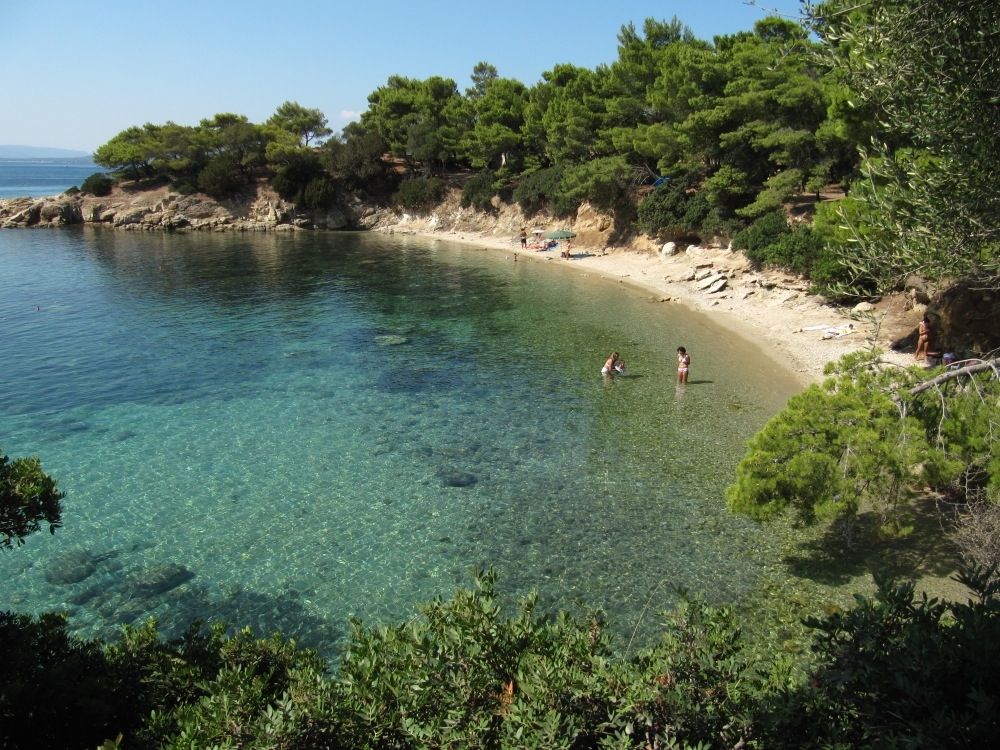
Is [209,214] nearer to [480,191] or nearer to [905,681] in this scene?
[480,191]

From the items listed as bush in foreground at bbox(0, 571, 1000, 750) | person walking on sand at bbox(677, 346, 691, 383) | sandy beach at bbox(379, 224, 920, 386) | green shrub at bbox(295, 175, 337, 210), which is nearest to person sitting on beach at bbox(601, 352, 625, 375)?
person walking on sand at bbox(677, 346, 691, 383)

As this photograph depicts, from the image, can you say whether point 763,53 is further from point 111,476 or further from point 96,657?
point 96,657

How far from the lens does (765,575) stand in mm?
13898

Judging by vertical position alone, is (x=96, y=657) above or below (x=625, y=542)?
above

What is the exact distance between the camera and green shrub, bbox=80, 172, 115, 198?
262 feet

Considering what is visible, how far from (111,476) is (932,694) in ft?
65.0

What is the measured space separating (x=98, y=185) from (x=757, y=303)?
263 feet

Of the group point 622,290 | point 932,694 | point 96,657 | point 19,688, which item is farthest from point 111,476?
point 622,290

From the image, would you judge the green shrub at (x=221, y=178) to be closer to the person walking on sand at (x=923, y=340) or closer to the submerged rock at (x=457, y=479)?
the submerged rock at (x=457, y=479)

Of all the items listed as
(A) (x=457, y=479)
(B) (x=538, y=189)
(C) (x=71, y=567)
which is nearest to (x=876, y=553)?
(A) (x=457, y=479)

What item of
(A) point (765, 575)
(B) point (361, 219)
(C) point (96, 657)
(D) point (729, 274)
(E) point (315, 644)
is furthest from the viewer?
(B) point (361, 219)

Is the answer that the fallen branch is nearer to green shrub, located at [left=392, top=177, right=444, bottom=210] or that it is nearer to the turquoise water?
the turquoise water

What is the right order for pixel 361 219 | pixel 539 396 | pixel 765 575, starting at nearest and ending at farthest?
pixel 765 575 → pixel 539 396 → pixel 361 219

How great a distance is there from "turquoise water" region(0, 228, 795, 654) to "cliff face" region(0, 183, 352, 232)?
37621mm
